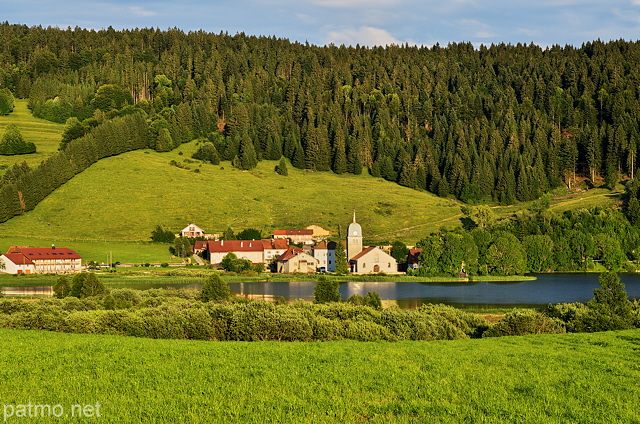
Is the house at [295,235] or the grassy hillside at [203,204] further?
the house at [295,235]

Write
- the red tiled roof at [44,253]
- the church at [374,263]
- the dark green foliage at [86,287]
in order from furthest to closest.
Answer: the church at [374,263] < the red tiled roof at [44,253] < the dark green foliage at [86,287]

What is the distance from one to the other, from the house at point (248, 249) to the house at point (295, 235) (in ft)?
24.5

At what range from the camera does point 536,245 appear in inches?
4530

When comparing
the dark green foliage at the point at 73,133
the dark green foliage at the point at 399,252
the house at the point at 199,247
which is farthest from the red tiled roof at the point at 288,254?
the dark green foliage at the point at 73,133

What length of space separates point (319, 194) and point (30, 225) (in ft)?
213

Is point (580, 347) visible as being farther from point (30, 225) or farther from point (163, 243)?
point (30, 225)

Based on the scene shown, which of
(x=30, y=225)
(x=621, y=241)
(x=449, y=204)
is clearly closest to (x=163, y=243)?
(x=30, y=225)

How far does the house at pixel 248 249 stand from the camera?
114m

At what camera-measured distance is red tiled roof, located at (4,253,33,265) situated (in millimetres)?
95688

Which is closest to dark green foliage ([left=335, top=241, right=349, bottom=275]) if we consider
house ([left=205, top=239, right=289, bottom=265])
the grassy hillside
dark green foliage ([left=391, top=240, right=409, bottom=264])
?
dark green foliage ([left=391, top=240, right=409, bottom=264])

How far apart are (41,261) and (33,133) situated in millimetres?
83442

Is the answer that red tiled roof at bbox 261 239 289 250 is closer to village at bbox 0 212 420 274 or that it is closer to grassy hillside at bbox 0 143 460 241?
village at bbox 0 212 420 274

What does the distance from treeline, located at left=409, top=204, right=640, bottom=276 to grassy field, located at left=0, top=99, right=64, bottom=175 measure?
93.7 m

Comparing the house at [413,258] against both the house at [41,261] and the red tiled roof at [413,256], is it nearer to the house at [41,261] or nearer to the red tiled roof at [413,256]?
the red tiled roof at [413,256]
